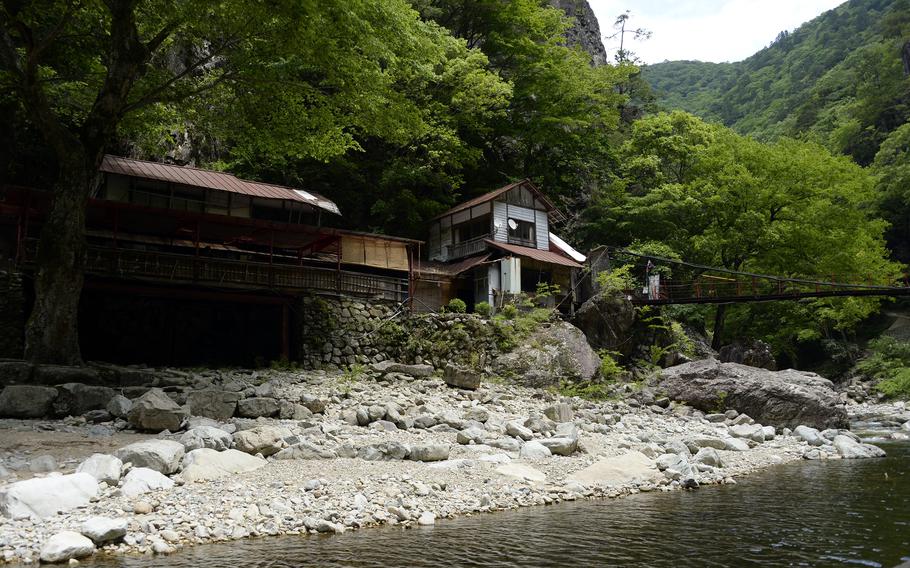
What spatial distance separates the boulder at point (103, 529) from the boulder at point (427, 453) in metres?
5.54

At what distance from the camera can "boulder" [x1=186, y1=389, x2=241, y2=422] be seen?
43.2 ft

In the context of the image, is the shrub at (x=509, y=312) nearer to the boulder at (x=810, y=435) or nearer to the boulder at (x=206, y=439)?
the boulder at (x=810, y=435)

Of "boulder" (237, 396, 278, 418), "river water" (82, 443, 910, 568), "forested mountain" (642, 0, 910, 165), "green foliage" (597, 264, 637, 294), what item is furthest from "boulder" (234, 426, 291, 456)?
"forested mountain" (642, 0, 910, 165)

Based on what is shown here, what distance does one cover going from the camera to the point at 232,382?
17.3m

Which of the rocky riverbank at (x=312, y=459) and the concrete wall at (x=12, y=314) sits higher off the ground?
the concrete wall at (x=12, y=314)

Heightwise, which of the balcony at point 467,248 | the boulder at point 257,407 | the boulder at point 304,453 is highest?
the balcony at point 467,248

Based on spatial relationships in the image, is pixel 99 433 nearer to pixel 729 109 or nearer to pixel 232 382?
pixel 232 382

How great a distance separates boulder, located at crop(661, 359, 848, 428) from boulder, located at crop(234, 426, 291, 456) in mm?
16458

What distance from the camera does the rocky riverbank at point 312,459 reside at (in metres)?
7.64

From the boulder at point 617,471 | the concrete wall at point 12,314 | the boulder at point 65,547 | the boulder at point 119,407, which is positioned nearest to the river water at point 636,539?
the boulder at point 65,547

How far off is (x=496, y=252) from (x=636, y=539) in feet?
81.2

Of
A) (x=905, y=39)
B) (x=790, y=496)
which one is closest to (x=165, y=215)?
(x=790, y=496)

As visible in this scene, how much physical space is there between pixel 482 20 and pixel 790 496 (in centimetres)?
3642

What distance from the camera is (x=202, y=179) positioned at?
27.1 meters
